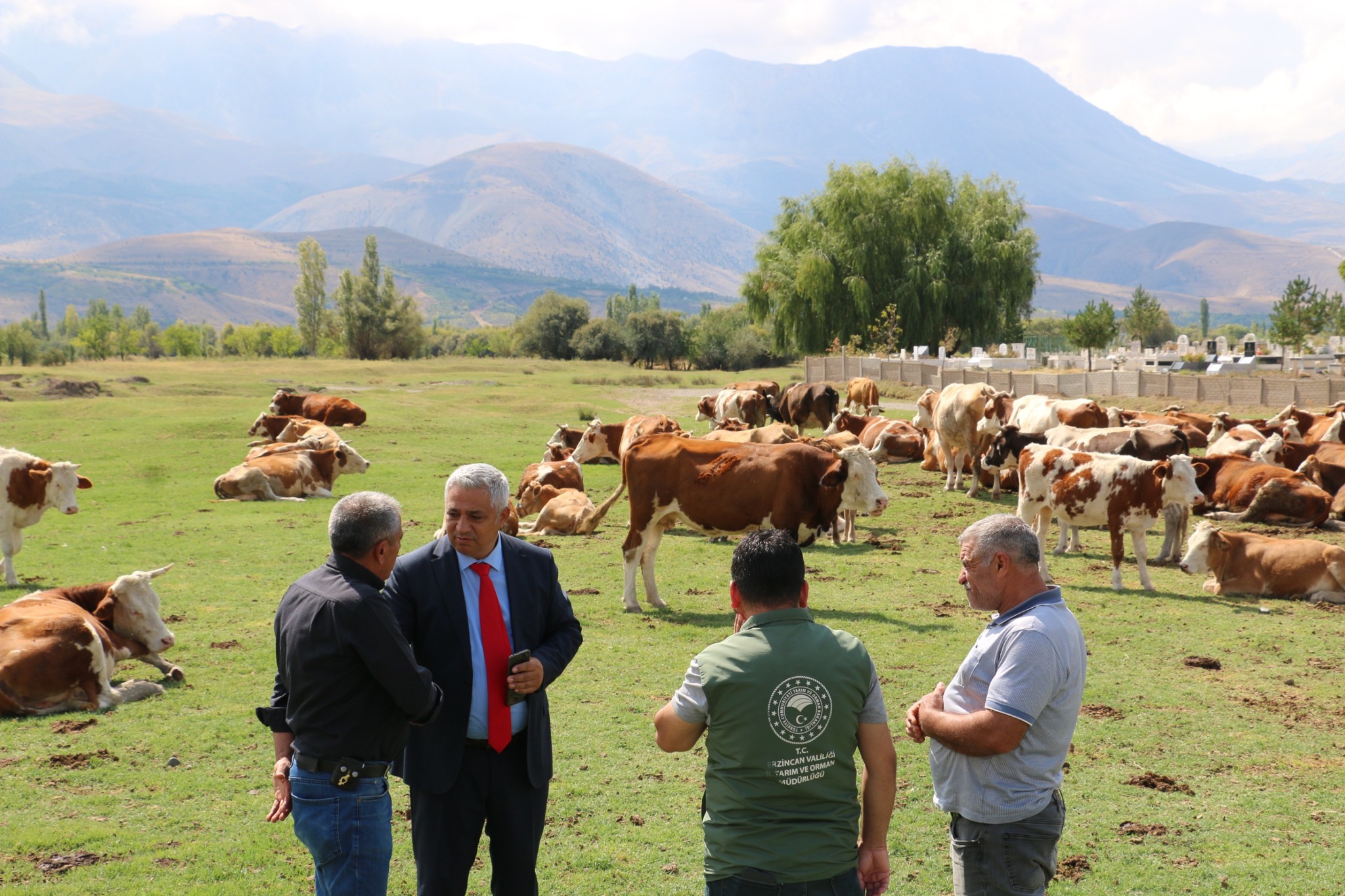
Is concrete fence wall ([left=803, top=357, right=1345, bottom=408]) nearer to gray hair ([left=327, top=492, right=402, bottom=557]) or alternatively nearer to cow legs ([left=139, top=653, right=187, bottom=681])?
cow legs ([left=139, top=653, right=187, bottom=681])

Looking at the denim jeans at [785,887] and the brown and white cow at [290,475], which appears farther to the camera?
the brown and white cow at [290,475]

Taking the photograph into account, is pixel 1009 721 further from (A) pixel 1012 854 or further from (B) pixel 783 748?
(B) pixel 783 748

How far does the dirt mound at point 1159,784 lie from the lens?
6641 mm

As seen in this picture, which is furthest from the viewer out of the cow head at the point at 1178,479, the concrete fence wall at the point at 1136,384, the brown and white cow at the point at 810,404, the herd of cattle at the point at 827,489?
the concrete fence wall at the point at 1136,384

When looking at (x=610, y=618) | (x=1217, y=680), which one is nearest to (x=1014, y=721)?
(x=1217, y=680)

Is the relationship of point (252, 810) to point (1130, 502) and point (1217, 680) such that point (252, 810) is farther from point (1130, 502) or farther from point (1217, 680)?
point (1130, 502)

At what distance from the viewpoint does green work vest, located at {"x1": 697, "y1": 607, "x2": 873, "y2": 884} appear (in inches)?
134

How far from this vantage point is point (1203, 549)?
12.5m

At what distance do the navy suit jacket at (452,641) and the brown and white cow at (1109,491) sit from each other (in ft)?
30.4

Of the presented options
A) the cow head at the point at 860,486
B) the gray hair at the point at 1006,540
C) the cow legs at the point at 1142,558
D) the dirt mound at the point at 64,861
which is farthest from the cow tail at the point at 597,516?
the gray hair at the point at 1006,540

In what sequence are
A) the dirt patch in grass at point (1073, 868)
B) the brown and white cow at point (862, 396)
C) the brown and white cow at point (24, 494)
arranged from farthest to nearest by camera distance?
1. the brown and white cow at point (862, 396)
2. the brown and white cow at point (24, 494)
3. the dirt patch in grass at point (1073, 868)

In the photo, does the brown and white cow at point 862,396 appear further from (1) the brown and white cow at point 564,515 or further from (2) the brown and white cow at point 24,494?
(2) the brown and white cow at point 24,494

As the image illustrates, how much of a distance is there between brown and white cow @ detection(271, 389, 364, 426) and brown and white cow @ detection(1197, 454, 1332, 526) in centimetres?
2197

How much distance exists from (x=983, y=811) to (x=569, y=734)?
4341mm
